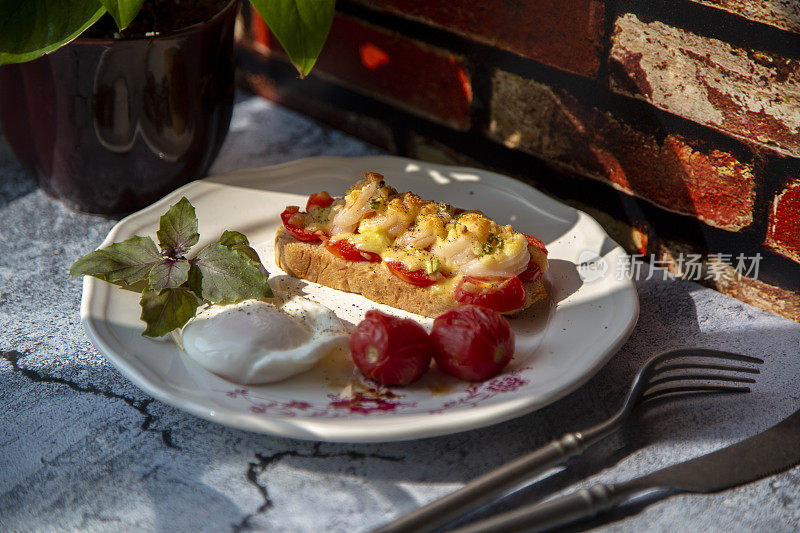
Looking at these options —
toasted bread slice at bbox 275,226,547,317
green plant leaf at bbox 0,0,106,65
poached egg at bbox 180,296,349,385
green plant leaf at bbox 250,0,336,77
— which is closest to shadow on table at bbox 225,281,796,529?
poached egg at bbox 180,296,349,385

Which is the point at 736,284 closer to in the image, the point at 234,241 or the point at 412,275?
the point at 412,275

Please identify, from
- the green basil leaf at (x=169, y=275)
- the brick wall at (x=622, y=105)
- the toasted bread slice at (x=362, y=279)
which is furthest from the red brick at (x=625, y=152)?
the green basil leaf at (x=169, y=275)

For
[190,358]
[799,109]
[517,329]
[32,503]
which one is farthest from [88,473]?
[799,109]

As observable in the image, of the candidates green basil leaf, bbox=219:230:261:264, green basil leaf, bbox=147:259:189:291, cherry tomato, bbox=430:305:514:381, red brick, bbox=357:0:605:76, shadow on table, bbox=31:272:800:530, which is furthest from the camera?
red brick, bbox=357:0:605:76

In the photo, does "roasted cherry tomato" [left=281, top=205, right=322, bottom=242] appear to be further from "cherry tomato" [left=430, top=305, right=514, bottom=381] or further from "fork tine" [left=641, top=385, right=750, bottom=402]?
"fork tine" [left=641, top=385, right=750, bottom=402]

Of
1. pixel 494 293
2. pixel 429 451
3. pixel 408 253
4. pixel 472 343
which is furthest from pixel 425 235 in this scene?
pixel 429 451

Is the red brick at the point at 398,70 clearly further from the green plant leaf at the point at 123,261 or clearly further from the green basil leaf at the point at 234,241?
the green plant leaf at the point at 123,261
